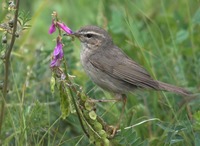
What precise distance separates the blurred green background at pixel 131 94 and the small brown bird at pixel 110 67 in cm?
14

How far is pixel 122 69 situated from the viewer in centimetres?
612

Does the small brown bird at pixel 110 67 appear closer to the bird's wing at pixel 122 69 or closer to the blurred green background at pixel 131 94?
the bird's wing at pixel 122 69

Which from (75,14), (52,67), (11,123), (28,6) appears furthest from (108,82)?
(28,6)

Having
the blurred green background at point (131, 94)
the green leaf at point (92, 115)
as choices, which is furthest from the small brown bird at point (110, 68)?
the green leaf at point (92, 115)

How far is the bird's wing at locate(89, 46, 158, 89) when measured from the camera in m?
5.88

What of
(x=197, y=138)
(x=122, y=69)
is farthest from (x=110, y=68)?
(x=197, y=138)

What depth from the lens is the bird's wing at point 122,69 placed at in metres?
5.88

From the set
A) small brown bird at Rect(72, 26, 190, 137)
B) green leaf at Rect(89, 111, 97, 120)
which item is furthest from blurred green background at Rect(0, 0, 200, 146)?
green leaf at Rect(89, 111, 97, 120)

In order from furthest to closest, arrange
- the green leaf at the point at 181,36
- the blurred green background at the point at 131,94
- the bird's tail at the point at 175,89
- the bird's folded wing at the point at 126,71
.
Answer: the green leaf at the point at 181,36 < the bird's folded wing at the point at 126,71 < the bird's tail at the point at 175,89 < the blurred green background at the point at 131,94

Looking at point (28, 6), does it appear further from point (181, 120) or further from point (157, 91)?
point (181, 120)

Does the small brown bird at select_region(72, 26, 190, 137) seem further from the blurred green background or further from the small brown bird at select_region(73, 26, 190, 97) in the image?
the blurred green background

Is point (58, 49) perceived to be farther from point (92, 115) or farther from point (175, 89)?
point (175, 89)

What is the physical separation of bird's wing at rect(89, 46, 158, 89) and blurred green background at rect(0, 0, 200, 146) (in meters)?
0.15

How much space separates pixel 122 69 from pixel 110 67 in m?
0.13
